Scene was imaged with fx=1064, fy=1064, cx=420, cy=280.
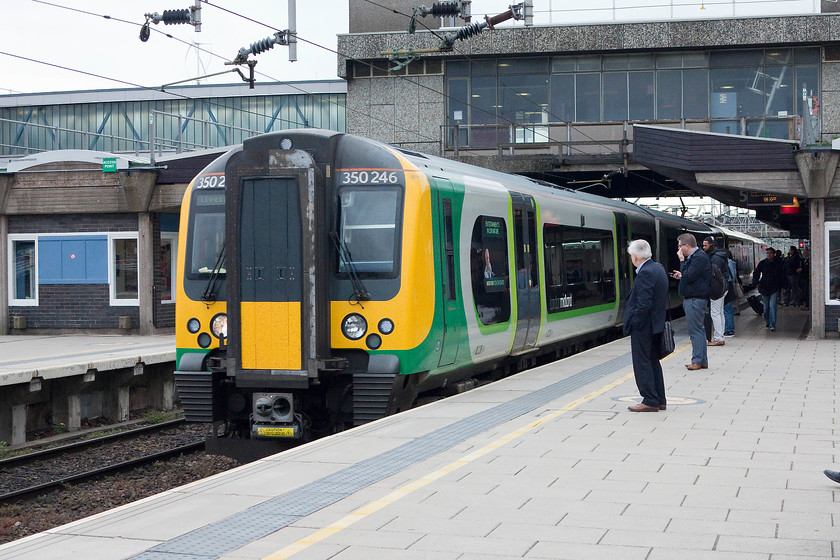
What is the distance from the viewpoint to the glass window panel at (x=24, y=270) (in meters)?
23.3

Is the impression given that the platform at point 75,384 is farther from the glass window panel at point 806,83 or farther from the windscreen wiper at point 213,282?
the glass window panel at point 806,83

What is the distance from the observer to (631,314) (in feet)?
31.9

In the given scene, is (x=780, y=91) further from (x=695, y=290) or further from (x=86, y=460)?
(x=86, y=460)

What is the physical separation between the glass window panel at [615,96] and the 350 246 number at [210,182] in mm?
23923

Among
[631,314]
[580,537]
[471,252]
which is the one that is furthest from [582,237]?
[580,537]

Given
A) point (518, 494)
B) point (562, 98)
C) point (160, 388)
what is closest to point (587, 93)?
point (562, 98)

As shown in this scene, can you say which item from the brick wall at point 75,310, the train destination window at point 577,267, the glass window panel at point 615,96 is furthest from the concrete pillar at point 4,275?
the glass window panel at point 615,96

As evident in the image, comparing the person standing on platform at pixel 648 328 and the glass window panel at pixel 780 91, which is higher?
the glass window panel at pixel 780 91

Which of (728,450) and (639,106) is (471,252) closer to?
(728,450)

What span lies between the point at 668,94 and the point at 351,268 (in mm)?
24821

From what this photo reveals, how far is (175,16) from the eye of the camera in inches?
644

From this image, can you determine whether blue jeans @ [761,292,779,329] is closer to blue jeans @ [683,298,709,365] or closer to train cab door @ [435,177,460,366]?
blue jeans @ [683,298,709,365]

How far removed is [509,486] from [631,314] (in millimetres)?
3647

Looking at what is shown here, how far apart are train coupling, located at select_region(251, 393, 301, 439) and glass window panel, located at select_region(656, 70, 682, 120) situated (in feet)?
83.0
